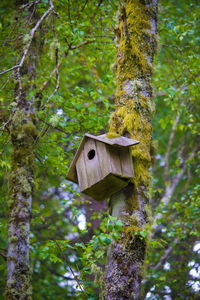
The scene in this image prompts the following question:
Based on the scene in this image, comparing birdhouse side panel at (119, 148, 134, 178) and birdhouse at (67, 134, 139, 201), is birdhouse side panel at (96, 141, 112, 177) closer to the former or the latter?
birdhouse at (67, 134, 139, 201)

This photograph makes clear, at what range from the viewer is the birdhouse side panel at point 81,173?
3277mm

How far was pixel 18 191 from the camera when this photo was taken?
4.21 meters

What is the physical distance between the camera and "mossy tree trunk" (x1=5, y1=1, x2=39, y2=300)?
3.81m

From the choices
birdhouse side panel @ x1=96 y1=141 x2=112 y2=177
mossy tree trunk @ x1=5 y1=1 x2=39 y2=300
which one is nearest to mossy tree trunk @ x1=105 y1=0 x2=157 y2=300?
birdhouse side panel @ x1=96 y1=141 x2=112 y2=177

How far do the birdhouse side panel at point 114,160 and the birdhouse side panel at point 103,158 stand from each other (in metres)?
0.03

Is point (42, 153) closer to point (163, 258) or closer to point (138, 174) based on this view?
point (138, 174)

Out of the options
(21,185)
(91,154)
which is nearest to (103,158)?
(91,154)

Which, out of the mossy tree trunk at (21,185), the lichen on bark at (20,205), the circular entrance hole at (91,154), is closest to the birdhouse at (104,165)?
the circular entrance hole at (91,154)

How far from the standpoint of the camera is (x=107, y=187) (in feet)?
10.0

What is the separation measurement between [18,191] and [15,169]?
32 cm

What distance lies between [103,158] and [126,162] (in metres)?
0.24

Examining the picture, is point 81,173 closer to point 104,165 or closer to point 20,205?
point 104,165

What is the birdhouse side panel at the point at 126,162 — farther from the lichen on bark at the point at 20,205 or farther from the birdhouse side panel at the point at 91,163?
the lichen on bark at the point at 20,205

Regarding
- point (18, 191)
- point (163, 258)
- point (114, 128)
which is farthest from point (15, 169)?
point (163, 258)
